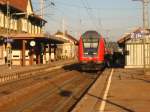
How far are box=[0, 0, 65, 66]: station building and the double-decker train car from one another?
9.44 metres

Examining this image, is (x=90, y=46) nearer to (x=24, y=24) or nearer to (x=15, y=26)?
(x=15, y=26)

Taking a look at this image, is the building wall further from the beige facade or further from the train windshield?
the train windshield

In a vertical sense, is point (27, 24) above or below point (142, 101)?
above

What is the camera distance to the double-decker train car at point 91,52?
4306 centimetres

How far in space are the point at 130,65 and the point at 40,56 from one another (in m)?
28.1

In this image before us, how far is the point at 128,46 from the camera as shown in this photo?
154 feet

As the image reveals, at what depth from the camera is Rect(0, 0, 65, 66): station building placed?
57934 mm

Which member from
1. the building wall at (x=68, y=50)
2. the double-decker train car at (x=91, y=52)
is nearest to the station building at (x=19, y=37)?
the double-decker train car at (x=91, y=52)

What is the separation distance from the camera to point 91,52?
142ft

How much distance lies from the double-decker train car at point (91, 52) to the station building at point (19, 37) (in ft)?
31.0

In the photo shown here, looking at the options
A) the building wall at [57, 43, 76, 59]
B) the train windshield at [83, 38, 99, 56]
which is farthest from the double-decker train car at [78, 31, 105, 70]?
the building wall at [57, 43, 76, 59]

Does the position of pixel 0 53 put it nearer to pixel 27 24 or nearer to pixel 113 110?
pixel 27 24

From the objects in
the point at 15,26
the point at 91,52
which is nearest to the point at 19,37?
the point at 15,26

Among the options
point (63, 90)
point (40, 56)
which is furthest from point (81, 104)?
point (40, 56)
